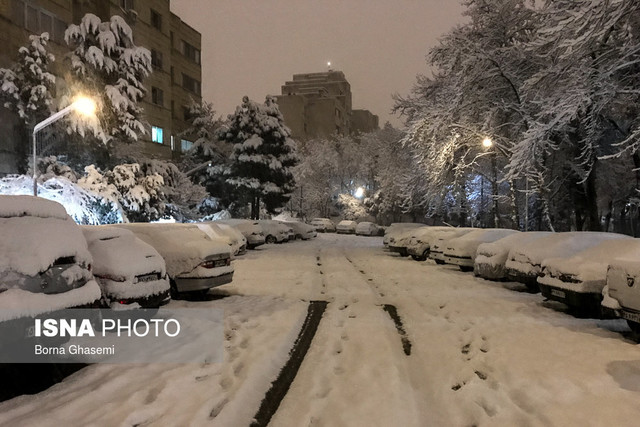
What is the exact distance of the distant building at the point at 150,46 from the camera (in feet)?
78.0

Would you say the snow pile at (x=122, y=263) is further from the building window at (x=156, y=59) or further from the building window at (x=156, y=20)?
the building window at (x=156, y=20)

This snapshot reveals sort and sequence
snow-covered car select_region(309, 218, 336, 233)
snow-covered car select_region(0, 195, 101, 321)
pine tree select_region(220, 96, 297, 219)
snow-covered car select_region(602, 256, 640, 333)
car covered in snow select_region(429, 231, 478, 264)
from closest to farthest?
snow-covered car select_region(0, 195, 101, 321) < snow-covered car select_region(602, 256, 640, 333) < car covered in snow select_region(429, 231, 478, 264) < pine tree select_region(220, 96, 297, 219) < snow-covered car select_region(309, 218, 336, 233)

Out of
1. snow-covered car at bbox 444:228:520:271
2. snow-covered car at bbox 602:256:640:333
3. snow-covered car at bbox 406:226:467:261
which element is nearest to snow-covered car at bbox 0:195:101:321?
snow-covered car at bbox 602:256:640:333

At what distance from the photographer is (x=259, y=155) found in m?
37.5

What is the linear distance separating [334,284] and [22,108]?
1873 centimetres

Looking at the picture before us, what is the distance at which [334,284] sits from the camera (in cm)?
1240

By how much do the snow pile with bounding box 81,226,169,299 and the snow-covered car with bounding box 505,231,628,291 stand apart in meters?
7.36

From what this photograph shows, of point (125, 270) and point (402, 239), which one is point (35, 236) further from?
point (402, 239)

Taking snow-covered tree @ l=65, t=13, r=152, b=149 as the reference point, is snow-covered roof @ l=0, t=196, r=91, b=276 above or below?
below

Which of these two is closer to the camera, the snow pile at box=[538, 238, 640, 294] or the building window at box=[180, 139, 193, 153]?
the snow pile at box=[538, 238, 640, 294]

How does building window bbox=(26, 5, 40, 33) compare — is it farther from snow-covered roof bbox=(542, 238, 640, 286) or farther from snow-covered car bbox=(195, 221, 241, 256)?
snow-covered roof bbox=(542, 238, 640, 286)

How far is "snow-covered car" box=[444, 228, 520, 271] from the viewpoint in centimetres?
1449

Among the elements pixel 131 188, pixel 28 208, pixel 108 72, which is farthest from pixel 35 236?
pixel 108 72

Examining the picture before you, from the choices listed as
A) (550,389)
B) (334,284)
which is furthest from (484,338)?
(334,284)
